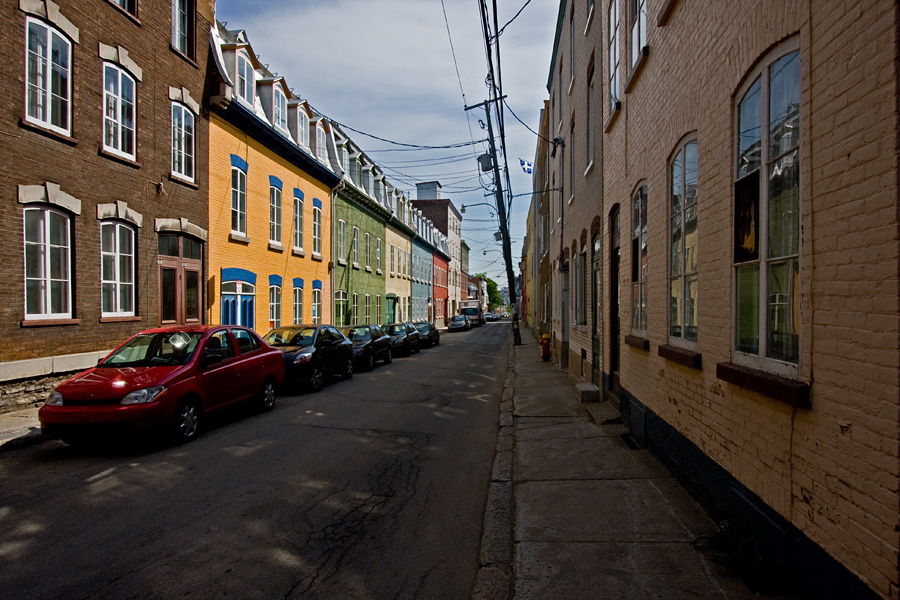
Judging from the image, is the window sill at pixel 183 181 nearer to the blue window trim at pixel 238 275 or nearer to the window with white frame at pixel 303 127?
the blue window trim at pixel 238 275

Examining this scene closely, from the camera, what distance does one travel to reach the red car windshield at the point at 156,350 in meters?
8.16

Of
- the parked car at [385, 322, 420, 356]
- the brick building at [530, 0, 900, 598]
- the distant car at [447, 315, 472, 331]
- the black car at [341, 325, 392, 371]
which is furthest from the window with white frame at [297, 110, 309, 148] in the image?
the distant car at [447, 315, 472, 331]

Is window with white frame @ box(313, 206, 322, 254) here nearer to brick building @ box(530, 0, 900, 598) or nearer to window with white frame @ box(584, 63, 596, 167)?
window with white frame @ box(584, 63, 596, 167)

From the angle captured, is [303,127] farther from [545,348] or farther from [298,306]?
[545,348]

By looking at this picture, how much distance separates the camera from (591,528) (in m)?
4.61

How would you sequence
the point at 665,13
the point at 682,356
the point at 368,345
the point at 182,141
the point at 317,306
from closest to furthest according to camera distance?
the point at 682,356 → the point at 665,13 → the point at 182,141 → the point at 368,345 → the point at 317,306

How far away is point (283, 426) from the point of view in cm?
894

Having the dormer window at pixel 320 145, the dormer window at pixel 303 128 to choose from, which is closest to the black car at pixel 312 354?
the dormer window at pixel 303 128

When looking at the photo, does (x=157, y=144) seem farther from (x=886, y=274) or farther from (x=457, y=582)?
(x=886, y=274)

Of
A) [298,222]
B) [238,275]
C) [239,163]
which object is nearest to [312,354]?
[238,275]

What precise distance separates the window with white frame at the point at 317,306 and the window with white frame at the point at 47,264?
12.4 metres

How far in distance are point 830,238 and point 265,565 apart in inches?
160

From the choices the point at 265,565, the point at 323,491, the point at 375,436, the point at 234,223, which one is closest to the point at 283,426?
the point at 375,436

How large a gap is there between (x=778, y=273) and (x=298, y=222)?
771 inches
